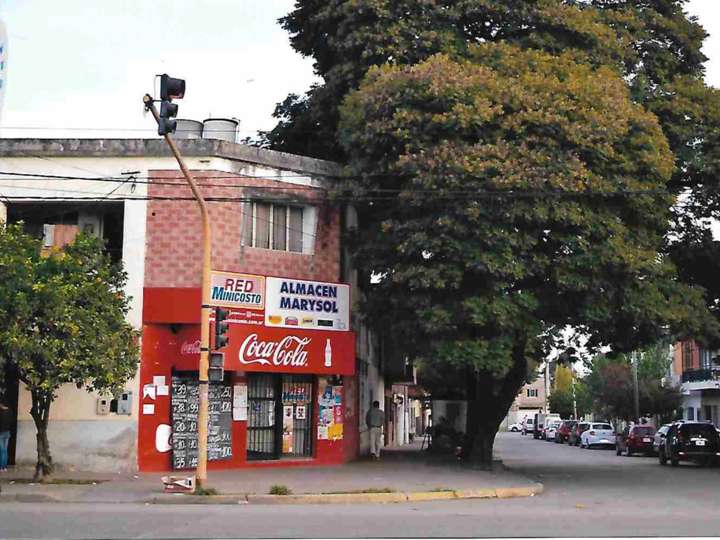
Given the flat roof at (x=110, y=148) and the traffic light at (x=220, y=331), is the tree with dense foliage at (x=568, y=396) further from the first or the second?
the traffic light at (x=220, y=331)

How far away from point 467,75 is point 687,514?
11307 millimetres

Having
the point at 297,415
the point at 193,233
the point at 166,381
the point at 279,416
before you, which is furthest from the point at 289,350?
the point at 193,233

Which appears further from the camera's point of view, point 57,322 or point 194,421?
point 194,421

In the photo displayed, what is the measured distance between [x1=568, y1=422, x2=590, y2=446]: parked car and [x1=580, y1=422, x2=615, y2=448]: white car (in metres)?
1.42

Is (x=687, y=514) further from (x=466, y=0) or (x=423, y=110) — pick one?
(x=466, y=0)

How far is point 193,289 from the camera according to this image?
2236 centimetres

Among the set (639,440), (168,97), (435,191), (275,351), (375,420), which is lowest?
(639,440)

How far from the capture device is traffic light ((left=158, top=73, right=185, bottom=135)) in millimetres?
14742

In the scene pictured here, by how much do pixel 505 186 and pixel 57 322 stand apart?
10.0 m

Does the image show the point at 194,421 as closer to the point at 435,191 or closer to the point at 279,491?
the point at 279,491

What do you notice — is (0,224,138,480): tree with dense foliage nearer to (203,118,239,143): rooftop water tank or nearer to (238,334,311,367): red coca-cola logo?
(238,334,311,367): red coca-cola logo

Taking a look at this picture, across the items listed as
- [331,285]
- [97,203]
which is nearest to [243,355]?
[331,285]

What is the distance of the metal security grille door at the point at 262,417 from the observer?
77.9 ft

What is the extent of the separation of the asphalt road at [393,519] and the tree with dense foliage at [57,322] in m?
3.19
